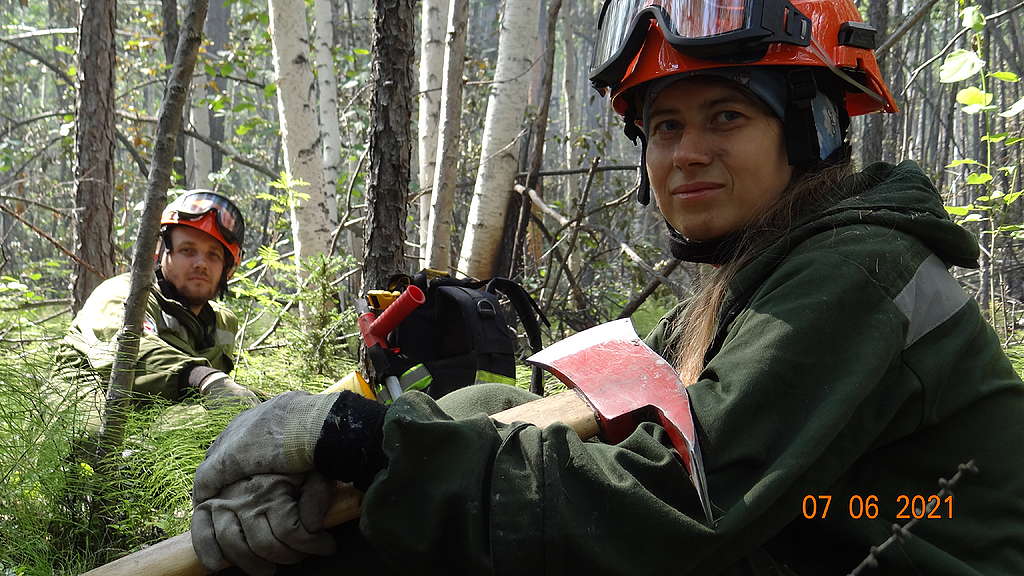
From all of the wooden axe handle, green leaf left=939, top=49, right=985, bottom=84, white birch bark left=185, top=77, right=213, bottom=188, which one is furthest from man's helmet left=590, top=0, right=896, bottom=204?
white birch bark left=185, top=77, right=213, bottom=188

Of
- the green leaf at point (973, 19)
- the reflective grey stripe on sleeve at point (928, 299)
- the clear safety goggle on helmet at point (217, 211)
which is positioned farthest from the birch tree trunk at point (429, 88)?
the reflective grey stripe on sleeve at point (928, 299)

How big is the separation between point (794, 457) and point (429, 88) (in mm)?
5865

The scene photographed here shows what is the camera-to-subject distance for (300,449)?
1485mm

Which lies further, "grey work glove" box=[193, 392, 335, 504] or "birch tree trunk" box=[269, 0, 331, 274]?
"birch tree trunk" box=[269, 0, 331, 274]

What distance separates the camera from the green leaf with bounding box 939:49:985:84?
3.50 meters

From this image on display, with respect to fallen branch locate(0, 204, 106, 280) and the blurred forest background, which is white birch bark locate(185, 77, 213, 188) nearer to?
the blurred forest background

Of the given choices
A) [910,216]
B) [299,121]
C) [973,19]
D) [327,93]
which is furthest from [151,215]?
[327,93]

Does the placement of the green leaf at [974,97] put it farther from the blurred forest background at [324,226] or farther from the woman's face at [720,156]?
the woman's face at [720,156]

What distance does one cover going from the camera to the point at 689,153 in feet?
6.63

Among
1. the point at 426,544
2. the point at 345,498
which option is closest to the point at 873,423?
the point at 426,544

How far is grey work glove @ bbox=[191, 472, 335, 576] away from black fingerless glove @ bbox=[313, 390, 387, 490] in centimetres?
6

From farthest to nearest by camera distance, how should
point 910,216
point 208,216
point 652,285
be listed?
point 652,285, point 208,216, point 910,216

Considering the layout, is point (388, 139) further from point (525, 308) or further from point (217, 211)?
point (525, 308)

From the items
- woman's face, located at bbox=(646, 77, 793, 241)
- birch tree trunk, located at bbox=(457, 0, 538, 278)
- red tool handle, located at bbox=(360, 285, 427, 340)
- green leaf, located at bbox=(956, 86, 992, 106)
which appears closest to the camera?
woman's face, located at bbox=(646, 77, 793, 241)
